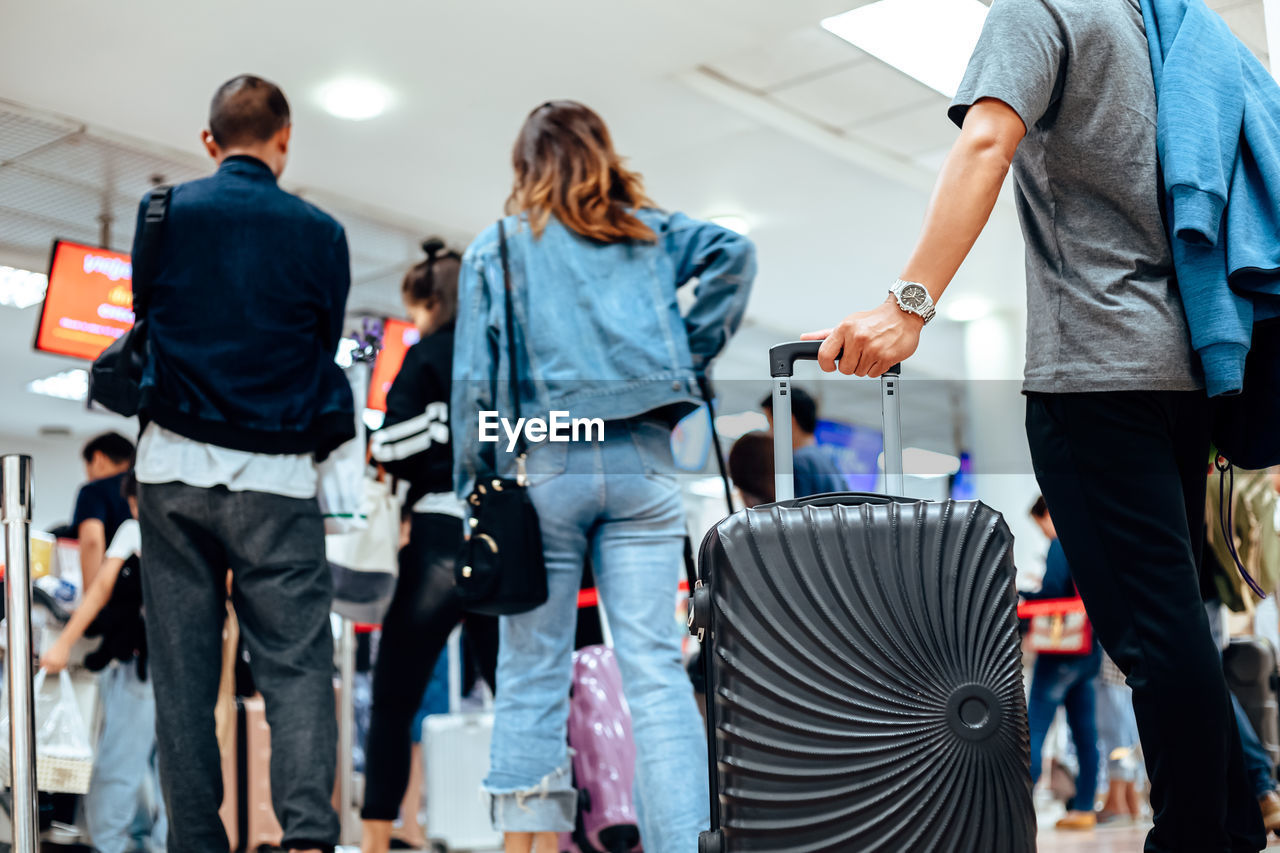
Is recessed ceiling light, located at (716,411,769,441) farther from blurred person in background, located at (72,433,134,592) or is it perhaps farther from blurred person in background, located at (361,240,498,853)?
blurred person in background, located at (72,433,134,592)

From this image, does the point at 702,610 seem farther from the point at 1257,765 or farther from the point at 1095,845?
the point at 1257,765

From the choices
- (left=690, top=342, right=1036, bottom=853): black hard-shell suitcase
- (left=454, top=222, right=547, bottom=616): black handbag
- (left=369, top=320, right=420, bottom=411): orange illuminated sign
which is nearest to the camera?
(left=690, top=342, right=1036, bottom=853): black hard-shell suitcase

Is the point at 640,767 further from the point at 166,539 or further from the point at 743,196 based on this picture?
the point at 743,196

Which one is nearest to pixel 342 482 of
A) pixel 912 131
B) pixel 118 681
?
pixel 118 681

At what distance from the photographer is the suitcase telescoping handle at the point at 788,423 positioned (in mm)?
1486

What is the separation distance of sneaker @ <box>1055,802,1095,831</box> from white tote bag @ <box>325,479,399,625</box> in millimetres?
2896

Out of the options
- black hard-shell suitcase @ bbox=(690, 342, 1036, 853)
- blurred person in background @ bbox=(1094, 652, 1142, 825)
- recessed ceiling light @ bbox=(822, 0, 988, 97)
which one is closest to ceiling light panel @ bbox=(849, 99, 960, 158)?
recessed ceiling light @ bbox=(822, 0, 988, 97)

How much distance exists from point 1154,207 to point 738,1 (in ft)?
12.0

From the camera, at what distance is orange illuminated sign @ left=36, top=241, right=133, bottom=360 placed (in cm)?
596

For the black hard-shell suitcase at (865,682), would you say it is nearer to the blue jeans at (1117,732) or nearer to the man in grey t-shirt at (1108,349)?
the man in grey t-shirt at (1108,349)

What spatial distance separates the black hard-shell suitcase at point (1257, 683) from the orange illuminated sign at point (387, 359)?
17.3 feet

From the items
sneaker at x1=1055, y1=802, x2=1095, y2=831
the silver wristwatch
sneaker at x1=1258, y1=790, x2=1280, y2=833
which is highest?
Answer: the silver wristwatch

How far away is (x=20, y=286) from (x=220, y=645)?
6776mm

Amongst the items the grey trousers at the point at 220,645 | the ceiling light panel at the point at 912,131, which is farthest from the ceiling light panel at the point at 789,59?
the grey trousers at the point at 220,645
